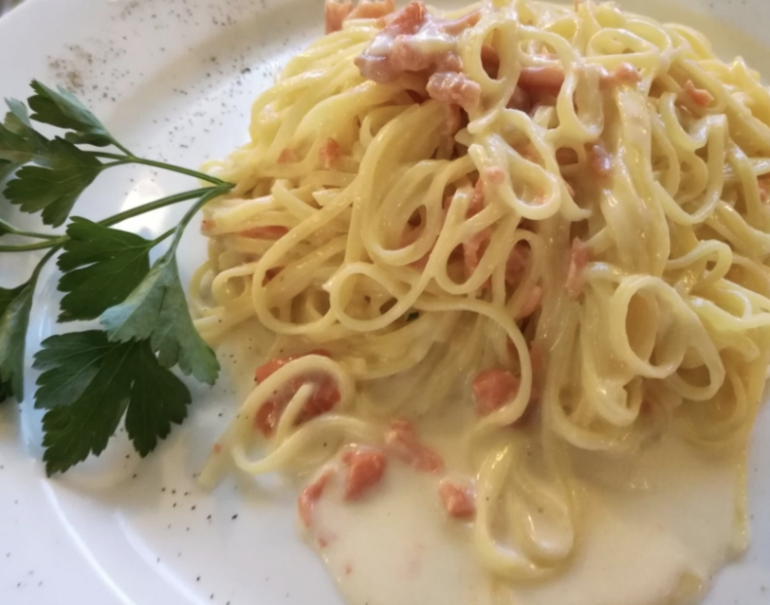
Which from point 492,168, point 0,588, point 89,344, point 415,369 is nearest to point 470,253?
point 492,168

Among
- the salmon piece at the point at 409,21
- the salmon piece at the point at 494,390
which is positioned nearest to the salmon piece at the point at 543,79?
the salmon piece at the point at 409,21

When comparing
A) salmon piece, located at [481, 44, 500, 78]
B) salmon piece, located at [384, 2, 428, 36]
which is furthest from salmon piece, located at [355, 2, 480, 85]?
salmon piece, located at [481, 44, 500, 78]

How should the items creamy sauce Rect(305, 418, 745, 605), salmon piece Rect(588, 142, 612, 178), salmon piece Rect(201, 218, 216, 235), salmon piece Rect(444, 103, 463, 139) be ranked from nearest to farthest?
creamy sauce Rect(305, 418, 745, 605) → salmon piece Rect(588, 142, 612, 178) → salmon piece Rect(444, 103, 463, 139) → salmon piece Rect(201, 218, 216, 235)

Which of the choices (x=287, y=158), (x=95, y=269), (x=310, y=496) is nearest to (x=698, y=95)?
(x=287, y=158)

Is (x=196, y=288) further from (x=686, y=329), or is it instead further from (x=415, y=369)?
(x=686, y=329)

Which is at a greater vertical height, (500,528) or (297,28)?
(297,28)

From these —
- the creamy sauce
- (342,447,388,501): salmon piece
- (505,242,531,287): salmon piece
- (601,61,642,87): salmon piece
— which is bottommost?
the creamy sauce

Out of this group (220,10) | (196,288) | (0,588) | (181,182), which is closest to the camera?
(0,588)

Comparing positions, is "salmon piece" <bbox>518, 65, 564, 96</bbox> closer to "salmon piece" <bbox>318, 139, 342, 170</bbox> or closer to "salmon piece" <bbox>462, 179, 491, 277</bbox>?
"salmon piece" <bbox>462, 179, 491, 277</bbox>
